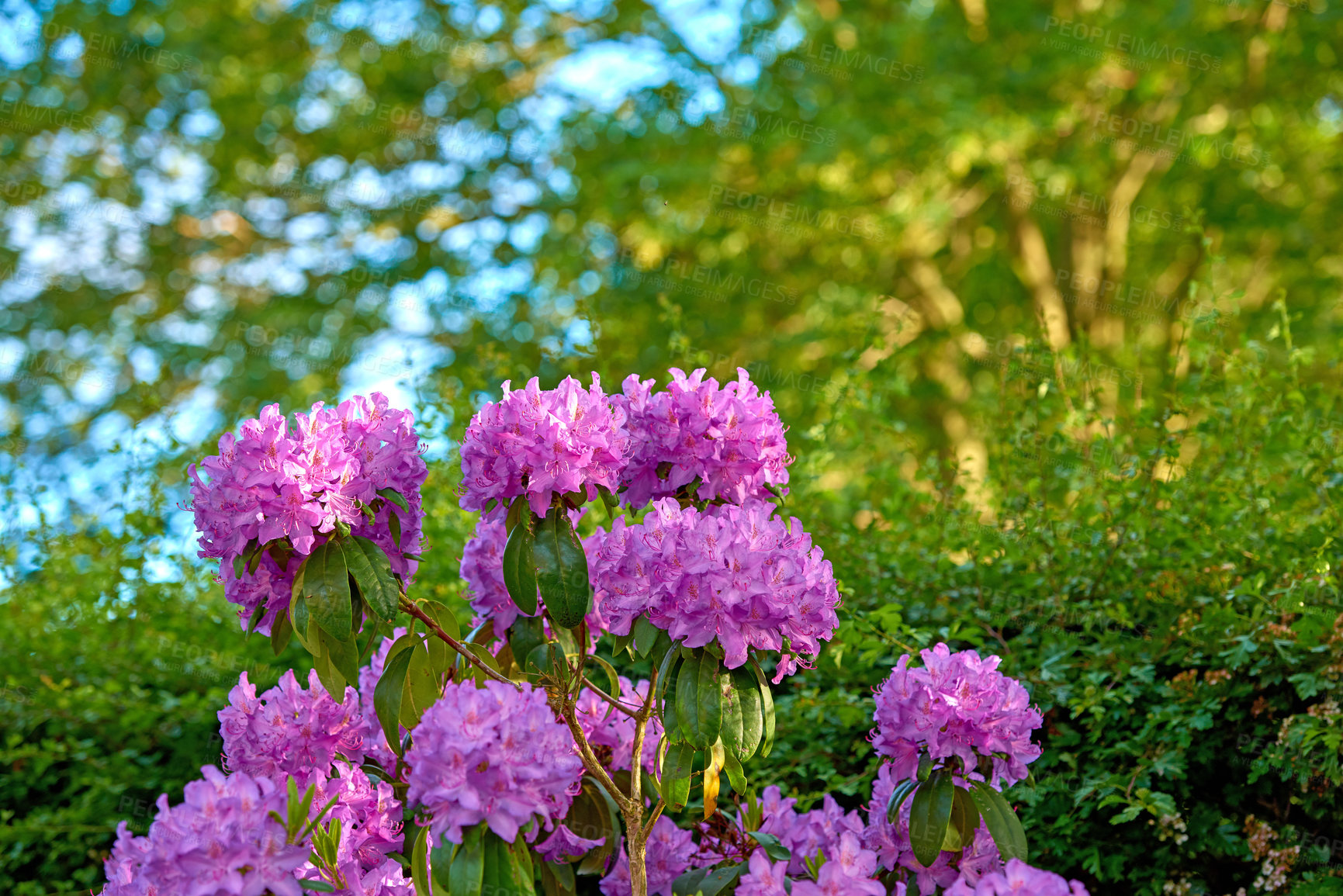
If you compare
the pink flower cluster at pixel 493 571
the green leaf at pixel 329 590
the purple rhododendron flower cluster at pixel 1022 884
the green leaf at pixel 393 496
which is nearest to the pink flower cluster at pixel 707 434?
the pink flower cluster at pixel 493 571

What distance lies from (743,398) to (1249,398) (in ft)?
6.47

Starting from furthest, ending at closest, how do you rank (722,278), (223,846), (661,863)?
(722,278), (661,863), (223,846)

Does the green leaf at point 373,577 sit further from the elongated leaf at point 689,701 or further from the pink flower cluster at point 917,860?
the pink flower cluster at point 917,860

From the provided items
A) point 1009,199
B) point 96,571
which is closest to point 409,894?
point 96,571

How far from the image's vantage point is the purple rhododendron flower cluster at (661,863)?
2422mm

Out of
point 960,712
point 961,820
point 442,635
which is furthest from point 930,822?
point 442,635

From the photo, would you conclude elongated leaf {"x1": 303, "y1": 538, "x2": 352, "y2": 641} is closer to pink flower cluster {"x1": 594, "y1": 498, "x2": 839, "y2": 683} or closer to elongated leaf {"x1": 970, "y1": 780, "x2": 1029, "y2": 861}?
pink flower cluster {"x1": 594, "y1": 498, "x2": 839, "y2": 683}

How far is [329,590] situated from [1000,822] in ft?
4.32

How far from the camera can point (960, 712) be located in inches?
78.0

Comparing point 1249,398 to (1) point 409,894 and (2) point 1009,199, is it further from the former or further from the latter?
(2) point 1009,199

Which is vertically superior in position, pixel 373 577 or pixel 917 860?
A: pixel 373 577

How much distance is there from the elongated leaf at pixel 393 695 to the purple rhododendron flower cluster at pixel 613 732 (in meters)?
0.47

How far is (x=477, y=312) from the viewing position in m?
9.45

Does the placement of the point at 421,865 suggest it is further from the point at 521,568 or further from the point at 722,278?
the point at 722,278
